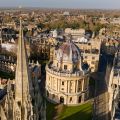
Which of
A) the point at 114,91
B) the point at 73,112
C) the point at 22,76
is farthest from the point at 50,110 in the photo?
the point at 22,76

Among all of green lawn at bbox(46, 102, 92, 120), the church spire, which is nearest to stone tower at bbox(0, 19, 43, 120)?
the church spire

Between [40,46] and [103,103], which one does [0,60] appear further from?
[103,103]

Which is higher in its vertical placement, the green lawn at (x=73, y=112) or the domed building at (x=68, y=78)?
the domed building at (x=68, y=78)

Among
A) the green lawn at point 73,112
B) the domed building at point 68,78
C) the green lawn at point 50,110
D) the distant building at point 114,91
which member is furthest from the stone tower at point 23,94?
the domed building at point 68,78

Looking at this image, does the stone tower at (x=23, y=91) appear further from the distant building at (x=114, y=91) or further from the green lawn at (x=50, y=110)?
the green lawn at (x=50, y=110)

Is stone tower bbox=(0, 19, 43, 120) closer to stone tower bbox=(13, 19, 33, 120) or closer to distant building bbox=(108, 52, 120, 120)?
stone tower bbox=(13, 19, 33, 120)

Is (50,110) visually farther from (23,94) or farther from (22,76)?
(22,76)
